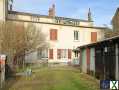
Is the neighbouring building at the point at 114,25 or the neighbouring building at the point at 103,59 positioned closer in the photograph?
the neighbouring building at the point at 103,59

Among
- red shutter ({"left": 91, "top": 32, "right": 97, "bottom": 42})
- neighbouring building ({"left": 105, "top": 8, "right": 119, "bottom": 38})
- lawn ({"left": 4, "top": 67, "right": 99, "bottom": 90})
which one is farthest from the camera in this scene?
neighbouring building ({"left": 105, "top": 8, "right": 119, "bottom": 38})

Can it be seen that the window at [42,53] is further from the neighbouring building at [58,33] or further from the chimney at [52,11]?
the chimney at [52,11]

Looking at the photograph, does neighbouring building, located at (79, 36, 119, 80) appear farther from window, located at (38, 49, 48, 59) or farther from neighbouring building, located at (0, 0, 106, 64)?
neighbouring building, located at (0, 0, 106, 64)

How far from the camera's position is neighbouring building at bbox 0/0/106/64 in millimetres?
45031

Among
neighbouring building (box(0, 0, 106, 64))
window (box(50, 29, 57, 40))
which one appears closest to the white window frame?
neighbouring building (box(0, 0, 106, 64))

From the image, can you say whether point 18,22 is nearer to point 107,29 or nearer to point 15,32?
point 15,32

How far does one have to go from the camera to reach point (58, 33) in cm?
4741

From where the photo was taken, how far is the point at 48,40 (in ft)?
151

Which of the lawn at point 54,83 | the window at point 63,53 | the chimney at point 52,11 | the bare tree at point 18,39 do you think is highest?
the chimney at point 52,11

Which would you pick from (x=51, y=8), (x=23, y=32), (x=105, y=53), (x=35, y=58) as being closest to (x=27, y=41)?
(x=23, y=32)

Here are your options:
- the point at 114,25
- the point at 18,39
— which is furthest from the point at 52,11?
the point at 18,39

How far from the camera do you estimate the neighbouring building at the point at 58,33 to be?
148 feet

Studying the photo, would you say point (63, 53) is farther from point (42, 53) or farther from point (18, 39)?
point (18, 39)

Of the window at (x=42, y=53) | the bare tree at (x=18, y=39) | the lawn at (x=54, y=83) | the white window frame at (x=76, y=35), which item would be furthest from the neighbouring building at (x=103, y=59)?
the white window frame at (x=76, y=35)
